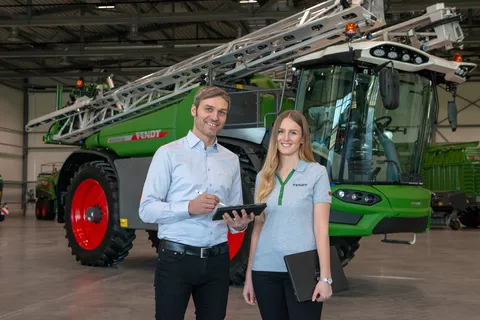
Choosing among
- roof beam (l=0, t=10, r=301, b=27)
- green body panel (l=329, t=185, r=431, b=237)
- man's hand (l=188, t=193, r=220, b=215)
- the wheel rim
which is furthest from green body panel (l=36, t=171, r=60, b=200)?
man's hand (l=188, t=193, r=220, b=215)

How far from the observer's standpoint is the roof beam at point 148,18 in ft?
57.2

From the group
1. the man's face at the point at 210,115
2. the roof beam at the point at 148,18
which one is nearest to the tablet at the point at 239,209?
the man's face at the point at 210,115

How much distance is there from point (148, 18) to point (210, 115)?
15480mm

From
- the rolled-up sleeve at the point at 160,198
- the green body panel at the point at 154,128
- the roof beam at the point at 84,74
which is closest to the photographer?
the rolled-up sleeve at the point at 160,198

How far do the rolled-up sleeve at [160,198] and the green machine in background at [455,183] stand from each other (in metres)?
16.0

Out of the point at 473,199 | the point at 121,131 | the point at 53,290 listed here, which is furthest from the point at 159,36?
the point at 53,290

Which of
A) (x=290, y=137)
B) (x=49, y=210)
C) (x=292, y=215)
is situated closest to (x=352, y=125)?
(x=290, y=137)

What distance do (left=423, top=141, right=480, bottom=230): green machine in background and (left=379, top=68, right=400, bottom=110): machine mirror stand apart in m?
12.5

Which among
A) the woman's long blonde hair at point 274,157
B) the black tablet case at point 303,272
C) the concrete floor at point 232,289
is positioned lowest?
the concrete floor at point 232,289

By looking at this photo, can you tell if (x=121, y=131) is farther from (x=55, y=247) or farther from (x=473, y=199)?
(x=473, y=199)

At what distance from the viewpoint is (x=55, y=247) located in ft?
42.5

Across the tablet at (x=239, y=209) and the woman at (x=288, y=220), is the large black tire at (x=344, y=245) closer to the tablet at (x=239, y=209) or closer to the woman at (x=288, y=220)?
the woman at (x=288, y=220)

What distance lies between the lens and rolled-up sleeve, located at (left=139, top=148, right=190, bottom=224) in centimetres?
317

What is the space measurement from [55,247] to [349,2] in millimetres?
8376
